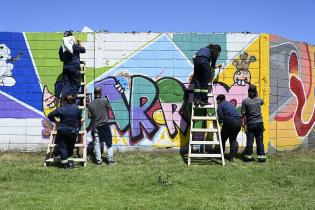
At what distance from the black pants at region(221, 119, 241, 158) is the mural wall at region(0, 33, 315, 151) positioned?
99cm

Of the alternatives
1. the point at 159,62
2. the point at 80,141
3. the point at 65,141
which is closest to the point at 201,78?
the point at 159,62

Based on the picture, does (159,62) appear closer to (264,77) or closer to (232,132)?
(232,132)

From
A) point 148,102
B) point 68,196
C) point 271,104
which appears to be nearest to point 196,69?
point 148,102

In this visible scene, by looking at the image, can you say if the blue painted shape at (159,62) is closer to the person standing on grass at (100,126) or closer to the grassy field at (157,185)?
the person standing on grass at (100,126)

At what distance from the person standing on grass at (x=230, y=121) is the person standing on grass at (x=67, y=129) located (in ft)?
11.5

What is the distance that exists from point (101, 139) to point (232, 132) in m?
3.25

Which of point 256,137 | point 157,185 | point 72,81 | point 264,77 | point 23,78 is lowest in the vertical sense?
point 157,185

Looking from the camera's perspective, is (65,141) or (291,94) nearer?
(65,141)

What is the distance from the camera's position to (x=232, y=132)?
36.8 feet

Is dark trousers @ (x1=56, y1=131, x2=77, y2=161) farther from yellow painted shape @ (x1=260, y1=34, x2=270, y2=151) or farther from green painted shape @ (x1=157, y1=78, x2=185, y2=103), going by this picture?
yellow painted shape @ (x1=260, y1=34, x2=270, y2=151)

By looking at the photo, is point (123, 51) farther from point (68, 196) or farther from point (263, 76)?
point (68, 196)

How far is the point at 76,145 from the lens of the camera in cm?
1084

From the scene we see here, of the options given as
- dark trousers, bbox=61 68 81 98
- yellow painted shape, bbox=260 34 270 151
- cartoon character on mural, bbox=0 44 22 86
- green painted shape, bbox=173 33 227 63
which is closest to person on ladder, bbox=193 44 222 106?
green painted shape, bbox=173 33 227 63

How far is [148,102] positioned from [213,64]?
201 centimetres
